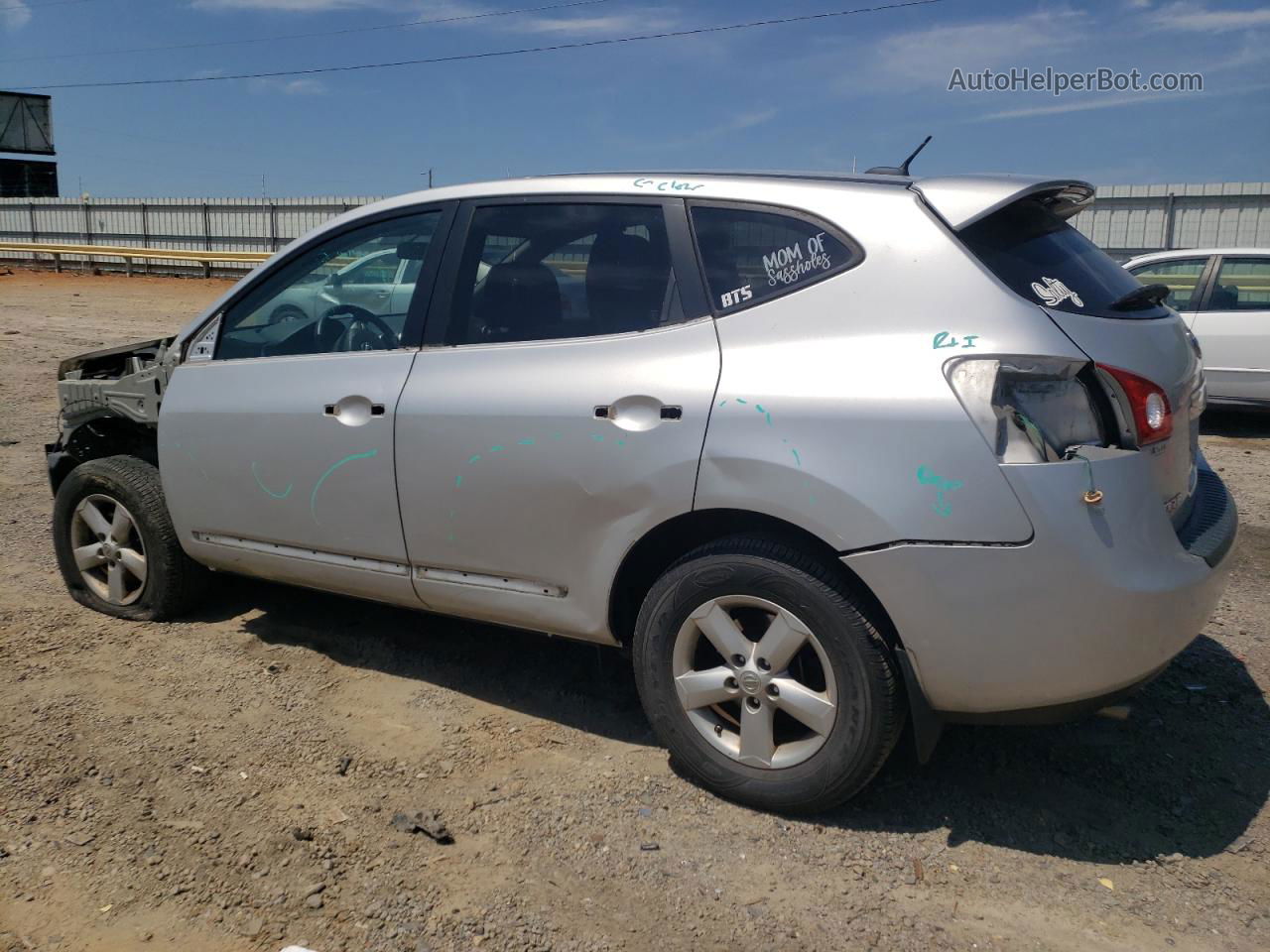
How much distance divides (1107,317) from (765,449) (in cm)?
101

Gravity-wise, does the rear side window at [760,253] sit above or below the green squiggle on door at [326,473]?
above

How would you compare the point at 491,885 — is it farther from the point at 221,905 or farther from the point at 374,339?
the point at 374,339

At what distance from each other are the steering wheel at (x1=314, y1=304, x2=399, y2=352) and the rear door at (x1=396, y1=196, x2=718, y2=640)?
219 mm

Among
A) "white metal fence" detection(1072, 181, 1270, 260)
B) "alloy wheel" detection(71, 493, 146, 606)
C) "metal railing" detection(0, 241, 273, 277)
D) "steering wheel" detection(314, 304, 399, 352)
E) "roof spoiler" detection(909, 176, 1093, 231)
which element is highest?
"white metal fence" detection(1072, 181, 1270, 260)

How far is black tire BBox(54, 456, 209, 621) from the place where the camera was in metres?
4.58

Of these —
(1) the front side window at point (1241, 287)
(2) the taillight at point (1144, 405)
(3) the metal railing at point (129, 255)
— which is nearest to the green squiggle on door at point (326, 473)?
(2) the taillight at point (1144, 405)

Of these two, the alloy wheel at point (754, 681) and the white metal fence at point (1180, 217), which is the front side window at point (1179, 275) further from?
the white metal fence at point (1180, 217)

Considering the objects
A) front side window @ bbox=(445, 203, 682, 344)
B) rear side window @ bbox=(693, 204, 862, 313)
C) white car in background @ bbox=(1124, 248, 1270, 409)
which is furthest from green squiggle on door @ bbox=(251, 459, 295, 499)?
white car in background @ bbox=(1124, 248, 1270, 409)

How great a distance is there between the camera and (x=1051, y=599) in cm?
275

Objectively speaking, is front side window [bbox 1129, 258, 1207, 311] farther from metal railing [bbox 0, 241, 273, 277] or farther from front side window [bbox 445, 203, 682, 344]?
metal railing [bbox 0, 241, 273, 277]

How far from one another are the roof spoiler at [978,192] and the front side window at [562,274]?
0.80 m

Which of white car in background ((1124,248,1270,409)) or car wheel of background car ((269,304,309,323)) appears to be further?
white car in background ((1124,248,1270,409))

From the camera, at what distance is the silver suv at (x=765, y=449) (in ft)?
9.21

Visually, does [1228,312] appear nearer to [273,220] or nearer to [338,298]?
[338,298]
